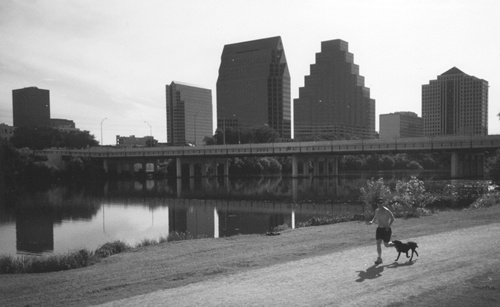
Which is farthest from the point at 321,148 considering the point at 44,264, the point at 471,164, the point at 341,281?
the point at 341,281

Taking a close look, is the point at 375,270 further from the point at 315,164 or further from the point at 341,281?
the point at 315,164

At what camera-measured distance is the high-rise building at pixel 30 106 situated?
550ft

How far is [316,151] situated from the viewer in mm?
102750

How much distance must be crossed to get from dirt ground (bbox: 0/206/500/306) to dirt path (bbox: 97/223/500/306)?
3 cm

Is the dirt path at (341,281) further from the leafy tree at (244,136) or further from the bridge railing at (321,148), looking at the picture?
the leafy tree at (244,136)

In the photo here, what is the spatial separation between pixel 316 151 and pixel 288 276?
9048cm

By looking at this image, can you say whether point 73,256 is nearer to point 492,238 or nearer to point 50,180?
point 492,238

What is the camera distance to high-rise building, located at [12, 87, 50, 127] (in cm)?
16750

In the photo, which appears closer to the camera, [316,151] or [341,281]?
[341,281]

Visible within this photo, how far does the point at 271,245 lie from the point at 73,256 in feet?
28.4

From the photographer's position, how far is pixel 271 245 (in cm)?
2062

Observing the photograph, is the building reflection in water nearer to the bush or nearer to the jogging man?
the bush

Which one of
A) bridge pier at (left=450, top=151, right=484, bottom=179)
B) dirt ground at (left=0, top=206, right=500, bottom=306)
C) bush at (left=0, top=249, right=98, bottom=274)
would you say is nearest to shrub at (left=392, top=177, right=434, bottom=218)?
dirt ground at (left=0, top=206, right=500, bottom=306)

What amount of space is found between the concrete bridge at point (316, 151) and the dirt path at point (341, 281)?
77.7m
